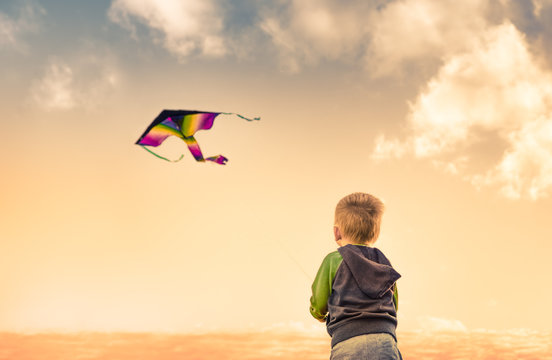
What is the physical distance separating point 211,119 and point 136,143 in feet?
4.16

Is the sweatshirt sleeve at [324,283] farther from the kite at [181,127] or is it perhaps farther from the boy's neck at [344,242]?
the kite at [181,127]

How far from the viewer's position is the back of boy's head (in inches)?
184

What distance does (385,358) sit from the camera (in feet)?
13.9

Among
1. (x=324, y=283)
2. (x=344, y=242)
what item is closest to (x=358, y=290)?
(x=324, y=283)

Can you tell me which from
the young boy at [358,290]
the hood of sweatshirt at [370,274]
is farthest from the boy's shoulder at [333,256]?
the hood of sweatshirt at [370,274]

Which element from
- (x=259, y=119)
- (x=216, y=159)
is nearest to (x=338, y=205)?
(x=259, y=119)

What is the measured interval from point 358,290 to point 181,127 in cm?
446

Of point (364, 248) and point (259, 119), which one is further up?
point (259, 119)

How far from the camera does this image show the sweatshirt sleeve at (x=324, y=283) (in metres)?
4.60

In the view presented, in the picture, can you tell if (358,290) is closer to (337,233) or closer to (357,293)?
(357,293)

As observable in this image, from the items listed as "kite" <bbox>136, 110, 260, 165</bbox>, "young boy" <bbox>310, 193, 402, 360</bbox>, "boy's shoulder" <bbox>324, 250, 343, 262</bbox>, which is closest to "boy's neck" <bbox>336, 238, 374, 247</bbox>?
"young boy" <bbox>310, 193, 402, 360</bbox>

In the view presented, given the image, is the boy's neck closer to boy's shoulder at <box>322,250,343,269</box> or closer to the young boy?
the young boy

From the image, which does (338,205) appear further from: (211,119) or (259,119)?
(211,119)

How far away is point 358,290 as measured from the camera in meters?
4.40
